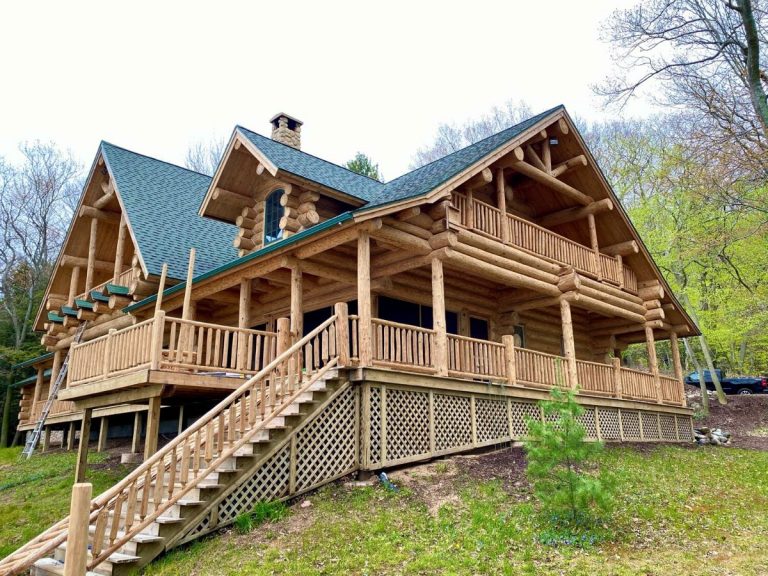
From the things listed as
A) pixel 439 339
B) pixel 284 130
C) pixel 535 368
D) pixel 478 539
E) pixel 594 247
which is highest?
pixel 284 130

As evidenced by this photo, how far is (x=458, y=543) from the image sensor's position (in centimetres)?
762

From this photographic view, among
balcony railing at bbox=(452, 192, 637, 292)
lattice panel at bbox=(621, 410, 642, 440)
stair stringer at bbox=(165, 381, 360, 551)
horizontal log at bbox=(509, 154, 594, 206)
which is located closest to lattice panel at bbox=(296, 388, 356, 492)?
stair stringer at bbox=(165, 381, 360, 551)

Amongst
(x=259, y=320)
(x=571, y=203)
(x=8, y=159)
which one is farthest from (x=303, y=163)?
(x=8, y=159)

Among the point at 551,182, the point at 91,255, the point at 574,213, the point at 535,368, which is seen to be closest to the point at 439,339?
the point at 535,368

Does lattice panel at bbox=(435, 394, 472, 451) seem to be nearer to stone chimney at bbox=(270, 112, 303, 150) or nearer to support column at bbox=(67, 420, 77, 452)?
stone chimney at bbox=(270, 112, 303, 150)

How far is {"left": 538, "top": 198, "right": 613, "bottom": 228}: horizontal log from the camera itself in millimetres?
17469

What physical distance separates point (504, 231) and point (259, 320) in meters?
7.45

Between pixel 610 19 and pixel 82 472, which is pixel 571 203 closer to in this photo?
pixel 610 19

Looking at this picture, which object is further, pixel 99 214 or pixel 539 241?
pixel 99 214

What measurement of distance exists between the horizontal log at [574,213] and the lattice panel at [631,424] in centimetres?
560

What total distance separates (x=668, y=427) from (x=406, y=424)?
37.5 feet

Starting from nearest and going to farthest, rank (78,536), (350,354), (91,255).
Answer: (78,536), (350,354), (91,255)

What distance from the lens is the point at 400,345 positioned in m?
11.4

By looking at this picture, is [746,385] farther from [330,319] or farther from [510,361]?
[330,319]
